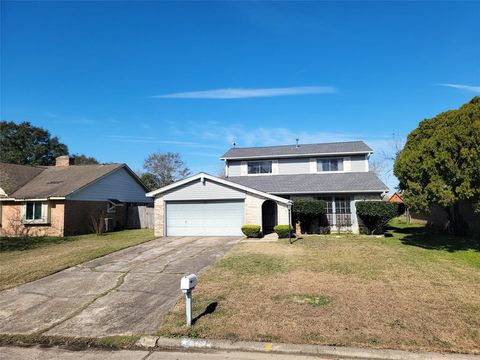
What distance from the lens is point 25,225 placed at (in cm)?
2189

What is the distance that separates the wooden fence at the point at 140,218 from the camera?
89.5 feet

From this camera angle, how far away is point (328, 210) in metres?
20.7

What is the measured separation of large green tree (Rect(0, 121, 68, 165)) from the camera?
47250mm

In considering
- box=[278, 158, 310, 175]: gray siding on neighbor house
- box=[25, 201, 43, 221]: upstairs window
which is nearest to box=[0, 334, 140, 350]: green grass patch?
box=[25, 201, 43, 221]: upstairs window

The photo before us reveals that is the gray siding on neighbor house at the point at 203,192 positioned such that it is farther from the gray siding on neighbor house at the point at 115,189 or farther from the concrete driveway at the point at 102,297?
the gray siding on neighbor house at the point at 115,189

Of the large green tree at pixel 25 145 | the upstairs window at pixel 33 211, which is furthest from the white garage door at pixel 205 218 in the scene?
the large green tree at pixel 25 145

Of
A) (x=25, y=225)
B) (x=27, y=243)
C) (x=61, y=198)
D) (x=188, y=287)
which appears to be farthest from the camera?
(x=25, y=225)

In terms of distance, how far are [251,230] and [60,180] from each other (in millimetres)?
15722

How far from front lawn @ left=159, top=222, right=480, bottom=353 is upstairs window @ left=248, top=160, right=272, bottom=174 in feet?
42.6

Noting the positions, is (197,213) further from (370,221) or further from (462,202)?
(462,202)

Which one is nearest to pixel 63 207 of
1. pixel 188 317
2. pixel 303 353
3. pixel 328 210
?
pixel 328 210

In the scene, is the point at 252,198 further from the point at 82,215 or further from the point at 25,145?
the point at 25,145

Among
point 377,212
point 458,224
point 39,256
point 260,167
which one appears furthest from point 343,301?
point 260,167

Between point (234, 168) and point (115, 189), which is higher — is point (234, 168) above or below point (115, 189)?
above
